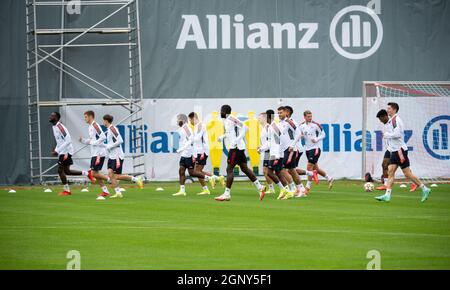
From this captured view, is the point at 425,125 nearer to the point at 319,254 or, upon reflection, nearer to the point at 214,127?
the point at 214,127

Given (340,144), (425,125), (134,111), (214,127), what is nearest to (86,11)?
(134,111)

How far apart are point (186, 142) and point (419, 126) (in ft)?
39.0

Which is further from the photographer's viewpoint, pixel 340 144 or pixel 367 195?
pixel 340 144

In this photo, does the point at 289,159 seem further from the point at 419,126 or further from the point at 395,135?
the point at 419,126

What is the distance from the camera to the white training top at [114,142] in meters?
25.9

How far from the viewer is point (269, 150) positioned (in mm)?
26250

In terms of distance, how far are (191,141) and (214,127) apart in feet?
23.5

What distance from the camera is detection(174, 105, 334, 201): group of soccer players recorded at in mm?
23984

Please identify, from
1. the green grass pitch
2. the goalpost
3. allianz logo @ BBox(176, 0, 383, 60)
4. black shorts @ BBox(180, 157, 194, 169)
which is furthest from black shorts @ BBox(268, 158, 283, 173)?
allianz logo @ BBox(176, 0, 383, 60)

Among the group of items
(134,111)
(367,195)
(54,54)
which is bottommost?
(367,195)

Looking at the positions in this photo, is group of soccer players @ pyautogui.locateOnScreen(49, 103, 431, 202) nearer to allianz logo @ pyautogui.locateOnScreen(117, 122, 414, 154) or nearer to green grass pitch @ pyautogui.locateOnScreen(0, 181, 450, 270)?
green grass pitch @ pyautogui.locateOnScreen(0, 181, 450, 270)

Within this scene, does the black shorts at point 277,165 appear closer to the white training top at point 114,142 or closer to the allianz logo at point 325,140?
the white training top at point 114,142

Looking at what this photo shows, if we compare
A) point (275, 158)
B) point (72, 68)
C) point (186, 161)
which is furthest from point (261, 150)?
point (72, 68)

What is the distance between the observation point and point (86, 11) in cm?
3434
